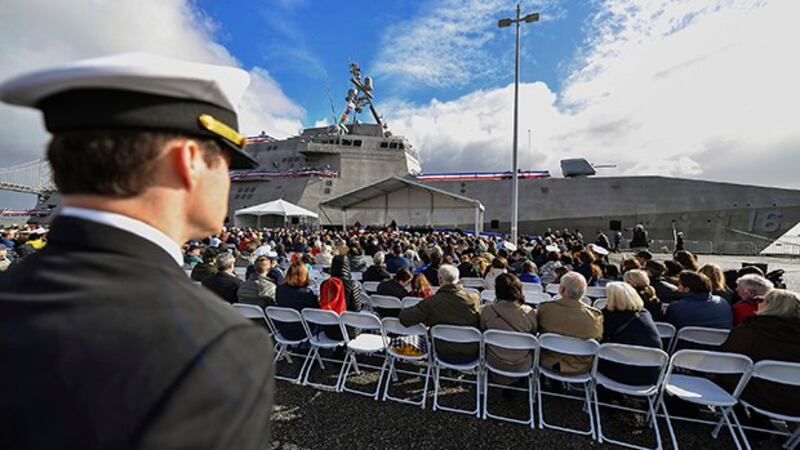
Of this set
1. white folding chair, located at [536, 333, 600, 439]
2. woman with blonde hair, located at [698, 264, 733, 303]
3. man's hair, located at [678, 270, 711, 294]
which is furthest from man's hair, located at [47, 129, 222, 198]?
woman with blonde hair, located at [698, 264, 733, 303]

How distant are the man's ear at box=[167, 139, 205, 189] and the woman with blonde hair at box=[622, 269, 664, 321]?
5.32 metres

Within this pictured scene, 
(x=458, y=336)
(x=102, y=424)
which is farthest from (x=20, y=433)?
(x=458, y=336)

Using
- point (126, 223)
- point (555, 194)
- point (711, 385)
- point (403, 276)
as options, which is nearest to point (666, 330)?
point (711, 385)

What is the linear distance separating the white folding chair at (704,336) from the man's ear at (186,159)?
16.2ft

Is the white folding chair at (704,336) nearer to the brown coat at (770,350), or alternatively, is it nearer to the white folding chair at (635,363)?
the brown coat at (770,350)

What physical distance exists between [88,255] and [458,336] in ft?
10.9

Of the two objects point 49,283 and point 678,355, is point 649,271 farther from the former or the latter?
point 49,283

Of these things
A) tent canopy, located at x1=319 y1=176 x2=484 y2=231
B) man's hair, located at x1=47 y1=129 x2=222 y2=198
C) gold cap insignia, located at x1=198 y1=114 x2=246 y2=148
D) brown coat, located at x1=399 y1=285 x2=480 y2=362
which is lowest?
brown coat, located at x1=399 y1=285 x2=480 y2=362

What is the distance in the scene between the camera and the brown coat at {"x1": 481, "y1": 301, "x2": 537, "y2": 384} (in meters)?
Result: 3.53

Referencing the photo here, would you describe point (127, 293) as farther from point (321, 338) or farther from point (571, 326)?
point (321, 338)

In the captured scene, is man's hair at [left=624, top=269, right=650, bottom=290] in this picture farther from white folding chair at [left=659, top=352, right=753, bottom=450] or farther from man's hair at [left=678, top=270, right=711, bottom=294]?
white folding chair at [left=659, top=352, right=753, bottom=450]

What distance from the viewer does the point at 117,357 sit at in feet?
1.93

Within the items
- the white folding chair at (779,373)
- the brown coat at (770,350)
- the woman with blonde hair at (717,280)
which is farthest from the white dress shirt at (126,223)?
the woman with blonde hair at (717,280)

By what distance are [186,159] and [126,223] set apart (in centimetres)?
20
